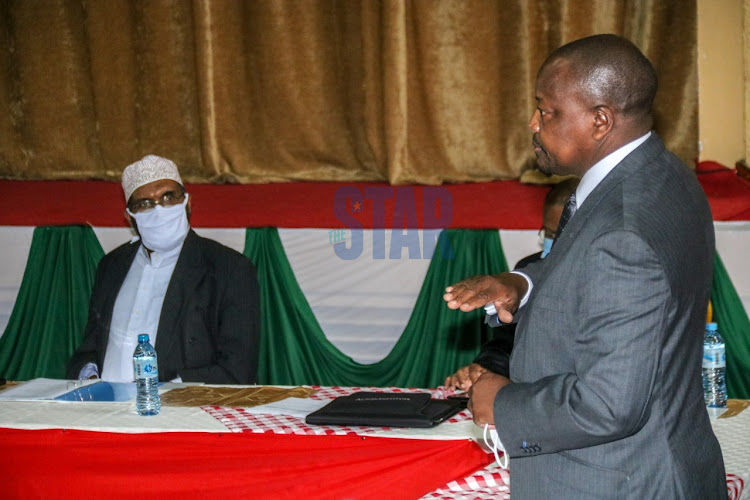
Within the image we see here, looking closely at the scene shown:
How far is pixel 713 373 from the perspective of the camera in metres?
2.41

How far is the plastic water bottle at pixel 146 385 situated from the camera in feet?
7.63

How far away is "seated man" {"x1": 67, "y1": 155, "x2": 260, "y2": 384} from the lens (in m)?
2.99

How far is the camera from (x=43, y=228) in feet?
15.6

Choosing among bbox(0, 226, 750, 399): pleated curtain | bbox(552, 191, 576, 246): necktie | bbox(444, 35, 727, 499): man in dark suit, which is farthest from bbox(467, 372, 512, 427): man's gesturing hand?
bbox(0, 226, 750, 399): pleated curtain

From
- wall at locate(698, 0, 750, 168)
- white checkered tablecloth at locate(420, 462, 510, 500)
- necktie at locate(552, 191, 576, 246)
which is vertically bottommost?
white checkered tablecloth at locate(420, 462, 510, 500)

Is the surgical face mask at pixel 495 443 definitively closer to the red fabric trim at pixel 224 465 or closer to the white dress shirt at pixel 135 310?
the red fabric trim at pixel 224 465

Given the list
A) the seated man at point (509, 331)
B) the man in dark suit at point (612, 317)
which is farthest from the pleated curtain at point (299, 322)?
the man in dark suit at point (612, 317)

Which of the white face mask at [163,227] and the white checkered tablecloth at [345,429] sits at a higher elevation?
the white face mask at [163,227]

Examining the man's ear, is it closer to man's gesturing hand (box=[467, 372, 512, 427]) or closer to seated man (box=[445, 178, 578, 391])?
man's gesturing hand (box=[467, 372, 512, 427])

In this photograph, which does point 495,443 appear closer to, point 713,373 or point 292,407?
point 292,407

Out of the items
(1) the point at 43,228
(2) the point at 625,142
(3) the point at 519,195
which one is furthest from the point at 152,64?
(2) the point at 625,142

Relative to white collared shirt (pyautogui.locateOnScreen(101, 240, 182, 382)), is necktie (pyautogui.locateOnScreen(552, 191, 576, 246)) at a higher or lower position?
higher

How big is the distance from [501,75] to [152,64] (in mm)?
2045

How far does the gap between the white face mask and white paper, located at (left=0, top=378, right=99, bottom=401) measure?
625mm
